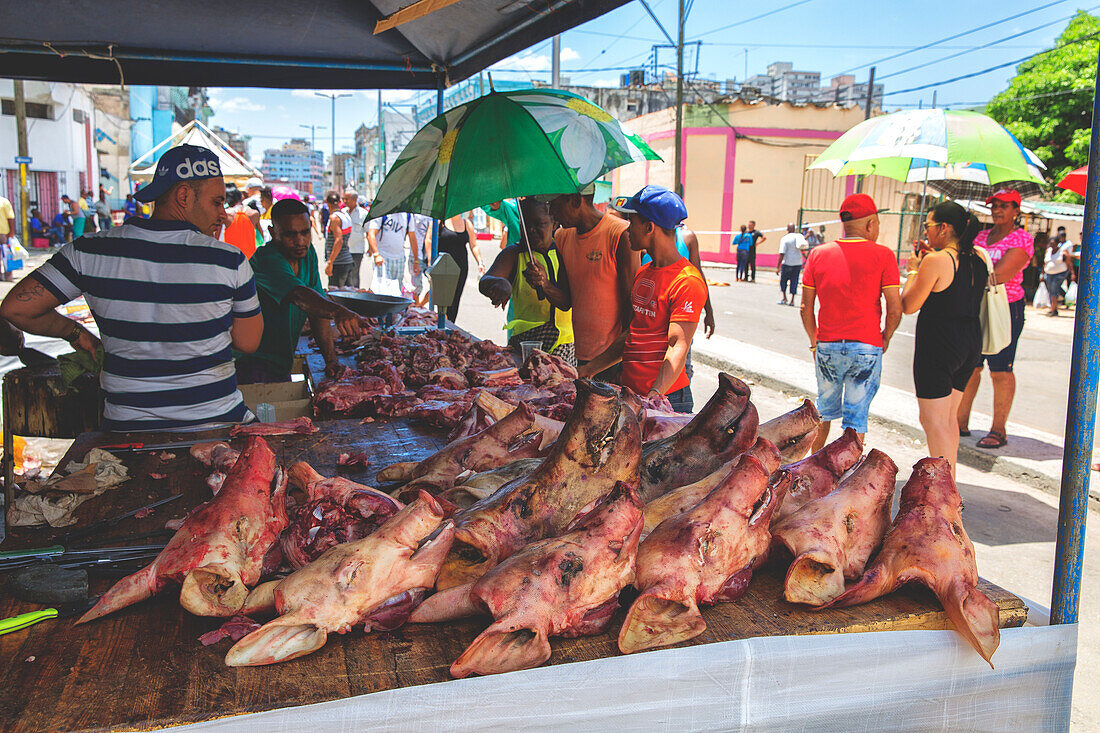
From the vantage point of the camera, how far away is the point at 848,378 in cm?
562

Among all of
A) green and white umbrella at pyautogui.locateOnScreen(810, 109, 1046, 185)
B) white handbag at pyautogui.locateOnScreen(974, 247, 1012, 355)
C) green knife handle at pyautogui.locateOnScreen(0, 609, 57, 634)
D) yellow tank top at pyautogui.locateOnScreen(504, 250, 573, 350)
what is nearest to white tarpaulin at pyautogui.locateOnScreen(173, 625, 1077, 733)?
green knife handle at pyautogui.locateOnScreen(0, 609, 57, 634)

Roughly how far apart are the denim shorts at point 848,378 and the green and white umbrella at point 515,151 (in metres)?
2.32

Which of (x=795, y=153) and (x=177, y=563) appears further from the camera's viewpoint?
(x=795, y=153)

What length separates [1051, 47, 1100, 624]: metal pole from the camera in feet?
6.29

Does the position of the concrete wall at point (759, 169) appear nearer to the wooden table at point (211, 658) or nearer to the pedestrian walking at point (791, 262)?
the pedestrian walking at point (791, 262)

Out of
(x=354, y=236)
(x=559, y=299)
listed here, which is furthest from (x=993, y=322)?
(x=354, y=236)

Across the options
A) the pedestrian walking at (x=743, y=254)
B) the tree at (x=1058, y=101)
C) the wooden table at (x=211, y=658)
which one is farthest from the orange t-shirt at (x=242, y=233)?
the tree at (x=1058, y=101)

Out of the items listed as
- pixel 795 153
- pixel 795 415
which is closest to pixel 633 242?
pixel 795 415

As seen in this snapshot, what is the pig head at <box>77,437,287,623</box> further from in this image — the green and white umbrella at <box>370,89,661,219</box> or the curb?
the curb

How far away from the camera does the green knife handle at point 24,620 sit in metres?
1.62

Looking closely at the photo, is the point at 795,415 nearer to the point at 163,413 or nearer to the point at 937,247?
the point at 163,413

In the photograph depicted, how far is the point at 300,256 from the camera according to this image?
4.91 metres

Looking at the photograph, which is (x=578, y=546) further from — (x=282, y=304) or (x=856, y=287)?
(x=856, y=287)

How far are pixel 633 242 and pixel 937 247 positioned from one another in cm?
267
